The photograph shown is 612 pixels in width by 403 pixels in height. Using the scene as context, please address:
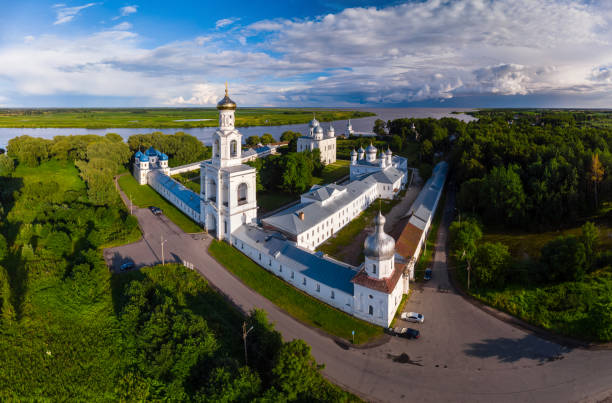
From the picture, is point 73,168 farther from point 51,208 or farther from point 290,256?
point 290,256

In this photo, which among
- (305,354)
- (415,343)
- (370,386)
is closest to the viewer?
(305,354)

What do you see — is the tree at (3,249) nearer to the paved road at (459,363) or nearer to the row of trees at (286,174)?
the paved road at (459,363)

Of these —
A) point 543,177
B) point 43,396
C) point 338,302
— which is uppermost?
point 543,177

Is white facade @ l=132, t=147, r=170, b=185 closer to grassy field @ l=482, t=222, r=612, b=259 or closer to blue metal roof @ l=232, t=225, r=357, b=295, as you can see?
blue metal roof @ l=232, t=225, r=357, b=295

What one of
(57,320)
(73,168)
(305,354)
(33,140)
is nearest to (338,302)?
(305,354)

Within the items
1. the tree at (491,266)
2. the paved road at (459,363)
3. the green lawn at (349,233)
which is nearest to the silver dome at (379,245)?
the paved road at (459,363)

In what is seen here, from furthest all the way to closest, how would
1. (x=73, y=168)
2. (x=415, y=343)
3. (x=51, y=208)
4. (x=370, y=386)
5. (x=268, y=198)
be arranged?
(x=73, y=168)
(x=268, y=198)
(x=51, y=208)
(x=415, y=343)
(x=370, y=386)

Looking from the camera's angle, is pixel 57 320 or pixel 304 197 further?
pixel 304 197
